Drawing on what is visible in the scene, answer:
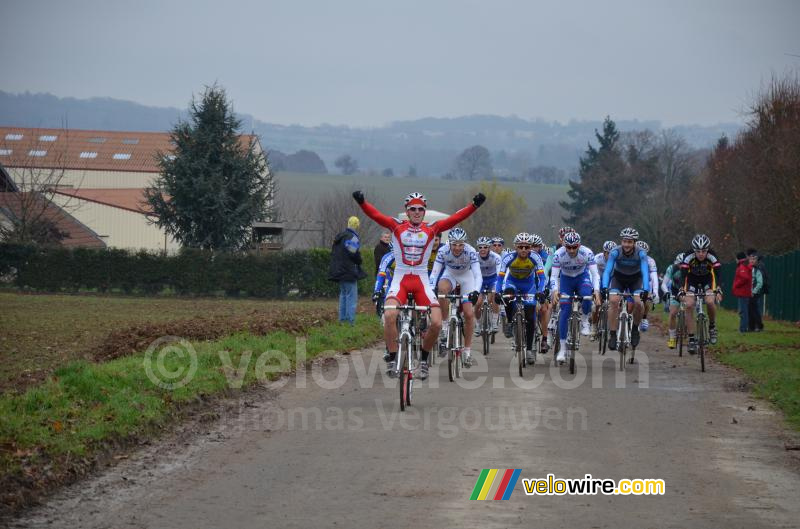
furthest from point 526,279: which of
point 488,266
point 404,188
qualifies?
point 404,188

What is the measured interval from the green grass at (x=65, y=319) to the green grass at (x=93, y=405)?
6.89 ft

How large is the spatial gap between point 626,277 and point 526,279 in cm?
193

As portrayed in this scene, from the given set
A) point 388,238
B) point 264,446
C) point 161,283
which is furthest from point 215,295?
point 264,446

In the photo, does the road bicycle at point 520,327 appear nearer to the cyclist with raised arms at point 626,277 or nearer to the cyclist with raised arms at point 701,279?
the cyclist with raised arms at point 626,277

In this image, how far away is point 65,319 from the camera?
28.1 meters

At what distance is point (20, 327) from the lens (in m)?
25.0

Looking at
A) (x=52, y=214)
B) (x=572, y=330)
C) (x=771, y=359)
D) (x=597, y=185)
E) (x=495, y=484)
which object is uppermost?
(x=597, y=185)

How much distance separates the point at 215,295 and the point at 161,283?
214 centimetres

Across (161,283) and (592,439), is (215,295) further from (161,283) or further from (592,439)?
(592,439)

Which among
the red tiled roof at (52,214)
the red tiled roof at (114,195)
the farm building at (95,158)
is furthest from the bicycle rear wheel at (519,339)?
the red tiled roof at (114,195)

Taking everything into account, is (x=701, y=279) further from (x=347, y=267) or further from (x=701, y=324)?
(x=347, y=267)

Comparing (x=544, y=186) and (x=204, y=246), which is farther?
(x=544, y=186)

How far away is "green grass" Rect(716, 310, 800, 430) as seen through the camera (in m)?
13.9

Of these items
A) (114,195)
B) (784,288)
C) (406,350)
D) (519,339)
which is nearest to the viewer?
(406,350)
